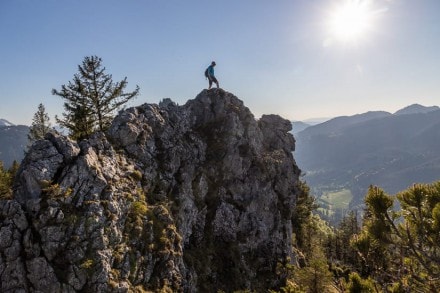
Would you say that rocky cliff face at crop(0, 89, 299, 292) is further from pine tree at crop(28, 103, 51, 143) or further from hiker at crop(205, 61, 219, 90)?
pine tree at crop(28, 103, 51, 143)

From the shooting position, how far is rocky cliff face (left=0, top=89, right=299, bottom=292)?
21516 mm

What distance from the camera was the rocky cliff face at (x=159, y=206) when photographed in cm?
2152

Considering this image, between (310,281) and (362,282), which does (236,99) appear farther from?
(362,282)

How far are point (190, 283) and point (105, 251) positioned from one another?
10.1 m

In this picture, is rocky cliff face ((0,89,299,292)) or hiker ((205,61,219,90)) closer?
rocky cliff face ((0,89,299,292))

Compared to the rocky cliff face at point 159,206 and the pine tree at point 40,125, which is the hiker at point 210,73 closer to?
the rocky cliff face at point 159,206

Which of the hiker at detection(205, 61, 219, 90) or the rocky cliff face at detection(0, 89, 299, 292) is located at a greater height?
the hiker at detection(205, 61, 219, 90)

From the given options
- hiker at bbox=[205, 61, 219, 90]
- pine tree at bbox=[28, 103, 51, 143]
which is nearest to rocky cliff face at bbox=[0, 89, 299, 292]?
hiker at bbox=[205, 61, 219, 90]

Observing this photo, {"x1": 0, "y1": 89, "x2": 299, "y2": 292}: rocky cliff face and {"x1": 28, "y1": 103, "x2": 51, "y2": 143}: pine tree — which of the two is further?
{"x1": 28, "y1": 103, "x2": 51, "y2": 143}: pine tree

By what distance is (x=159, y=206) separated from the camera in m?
30.6

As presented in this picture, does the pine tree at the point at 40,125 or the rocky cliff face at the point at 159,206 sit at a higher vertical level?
the pine tree at the point at 40,125

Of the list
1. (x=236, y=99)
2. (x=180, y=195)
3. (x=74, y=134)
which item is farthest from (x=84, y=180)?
(x=236, y=99)

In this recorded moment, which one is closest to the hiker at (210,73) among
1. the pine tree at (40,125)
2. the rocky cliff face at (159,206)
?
the rocky cliff face at (159,206)

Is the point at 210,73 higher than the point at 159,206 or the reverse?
higher
